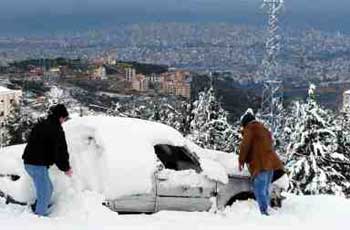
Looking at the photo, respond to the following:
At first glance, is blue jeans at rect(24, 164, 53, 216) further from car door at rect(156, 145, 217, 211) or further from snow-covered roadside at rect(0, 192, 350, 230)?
car door at rect(156, 145, 217, 211)

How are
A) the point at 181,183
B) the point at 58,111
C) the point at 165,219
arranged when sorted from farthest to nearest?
the point at 181,183 < the point at 165,219 < the point at 58,111

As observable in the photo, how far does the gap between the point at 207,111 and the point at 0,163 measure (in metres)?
28.4

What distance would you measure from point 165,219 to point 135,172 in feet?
2.39

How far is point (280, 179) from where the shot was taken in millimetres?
10516

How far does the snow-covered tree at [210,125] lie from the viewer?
35.0 meters

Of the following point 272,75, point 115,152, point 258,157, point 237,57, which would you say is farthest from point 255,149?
point 237,57

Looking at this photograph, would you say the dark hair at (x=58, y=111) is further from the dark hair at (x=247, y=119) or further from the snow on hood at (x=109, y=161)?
the dark hair at (x=247, y=119)

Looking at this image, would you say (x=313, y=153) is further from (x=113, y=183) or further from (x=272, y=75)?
(x=113, y=183)

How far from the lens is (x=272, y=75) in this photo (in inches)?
1292

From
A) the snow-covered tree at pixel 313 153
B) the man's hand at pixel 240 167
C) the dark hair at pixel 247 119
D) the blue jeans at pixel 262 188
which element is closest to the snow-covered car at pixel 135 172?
the man's hand at pixel 240 167

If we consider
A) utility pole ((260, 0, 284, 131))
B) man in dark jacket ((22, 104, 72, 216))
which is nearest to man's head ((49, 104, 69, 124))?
man in dark jacket ((22, 104, 72, 216))

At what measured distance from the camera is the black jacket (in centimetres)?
901

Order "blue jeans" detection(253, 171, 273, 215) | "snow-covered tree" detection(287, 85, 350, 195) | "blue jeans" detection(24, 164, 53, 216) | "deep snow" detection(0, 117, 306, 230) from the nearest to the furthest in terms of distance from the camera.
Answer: "deep snow" detection(0, 117, 306, 230)
"blue jeans" detection(24, 164, 53, 216)
"blue jeans" detection(253, 171, 273, 215)
"snow-covered tree" detection(287, 85, 350, 195)

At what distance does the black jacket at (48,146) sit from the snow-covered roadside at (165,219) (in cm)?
56
